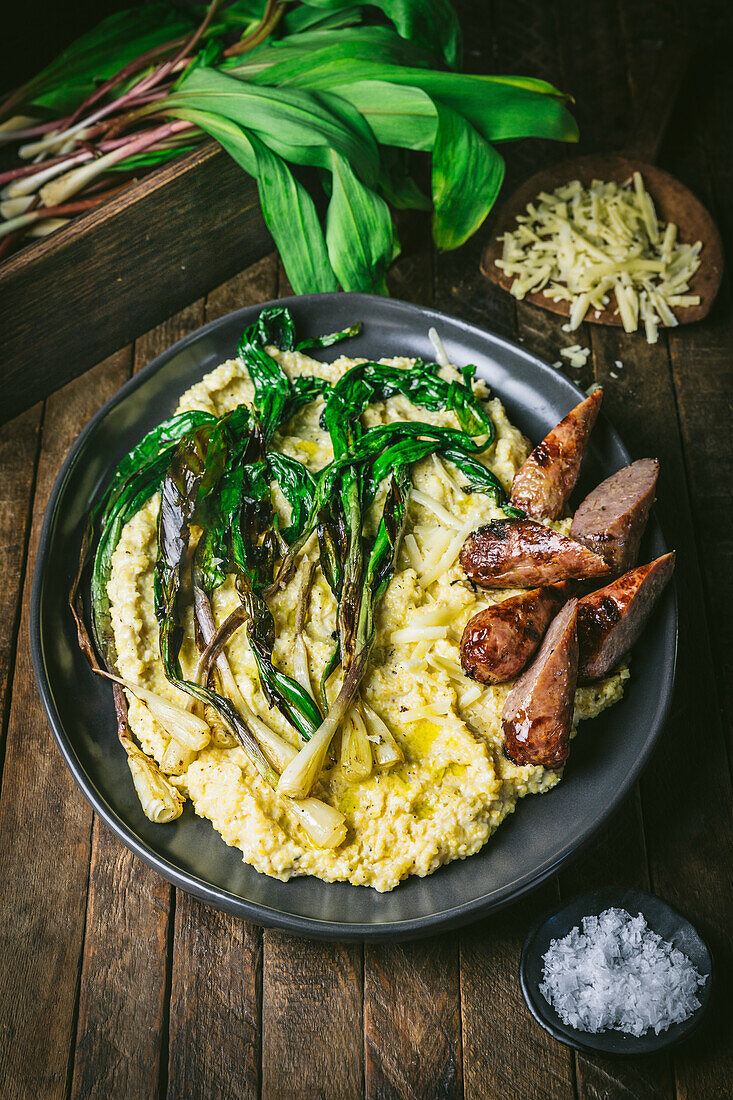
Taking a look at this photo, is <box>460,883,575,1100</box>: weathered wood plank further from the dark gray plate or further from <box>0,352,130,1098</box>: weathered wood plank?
<box>0,352,130,1098</box>: weathered wood plank

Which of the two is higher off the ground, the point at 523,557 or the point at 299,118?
the point at 299,118

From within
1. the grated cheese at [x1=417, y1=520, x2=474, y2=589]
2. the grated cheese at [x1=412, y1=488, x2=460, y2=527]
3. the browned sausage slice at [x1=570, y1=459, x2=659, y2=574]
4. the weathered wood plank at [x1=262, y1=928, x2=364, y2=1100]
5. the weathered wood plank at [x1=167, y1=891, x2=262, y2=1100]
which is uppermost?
the grated cheese at [x1=412, y1=488, x2=460, y2=527]

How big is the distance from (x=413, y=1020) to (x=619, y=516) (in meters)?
1.89

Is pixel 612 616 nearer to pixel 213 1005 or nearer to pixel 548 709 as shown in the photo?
pixel 548 709

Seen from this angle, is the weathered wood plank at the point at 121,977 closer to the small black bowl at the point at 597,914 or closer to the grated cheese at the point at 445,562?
the small black bowl at the point at 597,914

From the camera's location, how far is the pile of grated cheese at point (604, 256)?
171 inches

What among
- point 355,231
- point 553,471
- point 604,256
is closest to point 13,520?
point 355,231

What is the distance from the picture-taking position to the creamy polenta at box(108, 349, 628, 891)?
117 inches

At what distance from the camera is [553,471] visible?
3445 mm

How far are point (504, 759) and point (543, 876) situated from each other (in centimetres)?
39

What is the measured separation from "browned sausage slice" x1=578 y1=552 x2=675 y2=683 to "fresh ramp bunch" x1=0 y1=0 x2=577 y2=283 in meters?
1.81

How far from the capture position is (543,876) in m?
Result: 2.93

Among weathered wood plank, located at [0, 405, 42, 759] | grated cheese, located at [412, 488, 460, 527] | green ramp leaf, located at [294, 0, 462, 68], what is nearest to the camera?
grated cheese, located at [412, 488, 460, 527]

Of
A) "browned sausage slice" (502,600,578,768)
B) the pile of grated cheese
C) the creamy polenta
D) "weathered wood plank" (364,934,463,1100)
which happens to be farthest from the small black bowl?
the pile of grated cheese
